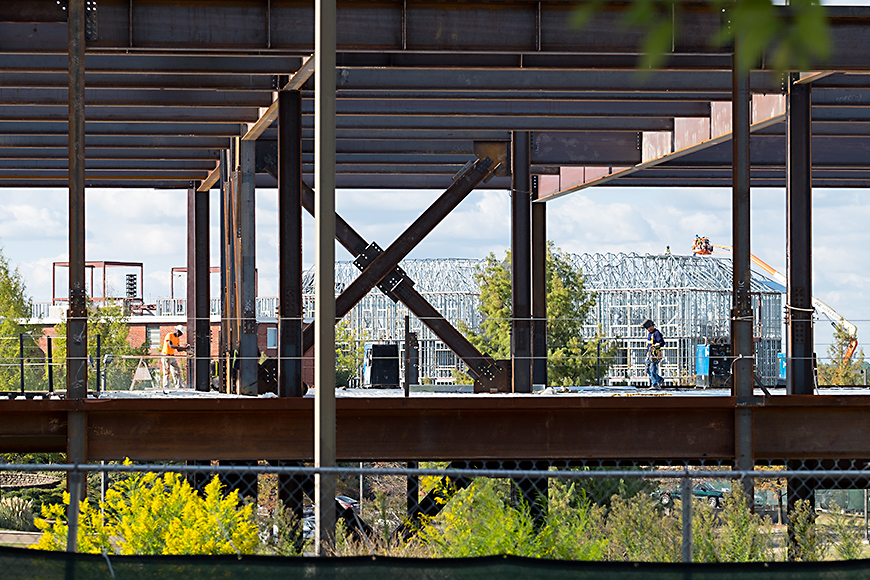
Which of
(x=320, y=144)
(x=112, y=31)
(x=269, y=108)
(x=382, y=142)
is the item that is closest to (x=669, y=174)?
(x=382, y=142)

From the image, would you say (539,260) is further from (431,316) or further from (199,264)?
(199,264)

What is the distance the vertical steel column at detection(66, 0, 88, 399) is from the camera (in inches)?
556

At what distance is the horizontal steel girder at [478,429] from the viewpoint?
15148 millimetres

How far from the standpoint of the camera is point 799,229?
1798 centimetres

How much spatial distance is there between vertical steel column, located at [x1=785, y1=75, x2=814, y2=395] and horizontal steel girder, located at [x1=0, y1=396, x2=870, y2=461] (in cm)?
167

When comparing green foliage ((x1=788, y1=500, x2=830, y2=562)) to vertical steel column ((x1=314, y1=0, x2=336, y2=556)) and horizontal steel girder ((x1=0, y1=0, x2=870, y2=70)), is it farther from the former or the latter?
horizontal steel girder ((x1=0, y1=0, x2=870, y2=70))

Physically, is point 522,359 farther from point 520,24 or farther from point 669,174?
point 669,174

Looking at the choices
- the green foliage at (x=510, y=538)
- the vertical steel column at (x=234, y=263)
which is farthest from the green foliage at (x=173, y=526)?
the vertical steel column at (x=234, y=263)

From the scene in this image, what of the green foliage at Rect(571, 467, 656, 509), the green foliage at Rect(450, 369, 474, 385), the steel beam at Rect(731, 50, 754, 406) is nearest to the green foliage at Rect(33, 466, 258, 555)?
the green foliage at Rect(571, 467, 656, 509)

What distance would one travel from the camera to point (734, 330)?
50.7 ft

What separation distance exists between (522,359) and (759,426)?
6.45m

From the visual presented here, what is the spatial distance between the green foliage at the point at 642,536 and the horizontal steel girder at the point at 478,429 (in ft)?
19.0

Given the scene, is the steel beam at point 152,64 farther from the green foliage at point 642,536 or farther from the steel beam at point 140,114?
the green foliage at point 642,536

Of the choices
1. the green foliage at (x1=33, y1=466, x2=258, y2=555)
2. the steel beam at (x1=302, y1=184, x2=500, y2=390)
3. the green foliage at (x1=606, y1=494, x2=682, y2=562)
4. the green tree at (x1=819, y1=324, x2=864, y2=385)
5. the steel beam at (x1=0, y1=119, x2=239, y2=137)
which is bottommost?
the green tree at (x1=819, y1=324, x2=864, y2=385)
